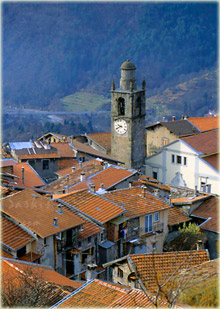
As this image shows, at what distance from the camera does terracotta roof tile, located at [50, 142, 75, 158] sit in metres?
46.2

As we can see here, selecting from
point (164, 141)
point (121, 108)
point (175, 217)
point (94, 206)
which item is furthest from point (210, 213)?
point (121, 108)

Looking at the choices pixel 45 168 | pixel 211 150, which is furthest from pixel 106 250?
pixel 211 150

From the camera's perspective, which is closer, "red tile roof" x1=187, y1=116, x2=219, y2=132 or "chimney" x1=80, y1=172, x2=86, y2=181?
"chimney" x1=80, y1=172, x2=86, y2=181

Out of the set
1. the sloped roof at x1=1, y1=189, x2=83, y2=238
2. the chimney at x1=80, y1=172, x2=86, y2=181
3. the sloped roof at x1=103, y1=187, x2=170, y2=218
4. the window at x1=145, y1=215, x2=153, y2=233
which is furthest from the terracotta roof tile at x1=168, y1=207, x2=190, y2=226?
the chimney at x1=80, y1=172, x2=86, y2=181

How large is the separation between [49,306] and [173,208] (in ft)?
53.5

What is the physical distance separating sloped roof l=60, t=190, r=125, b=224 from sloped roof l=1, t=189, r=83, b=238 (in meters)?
1.33

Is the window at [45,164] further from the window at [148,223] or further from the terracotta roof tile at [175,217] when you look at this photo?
the window at [148,223]

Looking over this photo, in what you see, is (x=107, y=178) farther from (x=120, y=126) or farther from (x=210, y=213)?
(x=120, y=126)

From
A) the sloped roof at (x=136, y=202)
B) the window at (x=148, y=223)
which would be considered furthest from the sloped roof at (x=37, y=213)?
the window at (x=148, y=223)

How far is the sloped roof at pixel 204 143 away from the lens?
47875 mm

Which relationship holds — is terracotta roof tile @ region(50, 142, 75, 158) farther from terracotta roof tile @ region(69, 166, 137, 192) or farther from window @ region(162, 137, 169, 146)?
window @ region(162, 137, 169, 146)

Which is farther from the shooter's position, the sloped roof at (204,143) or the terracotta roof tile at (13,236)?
the sloped roof at (204,143)

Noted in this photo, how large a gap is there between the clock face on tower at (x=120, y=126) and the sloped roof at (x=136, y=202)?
28.8 metres

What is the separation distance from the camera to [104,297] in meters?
16.0
